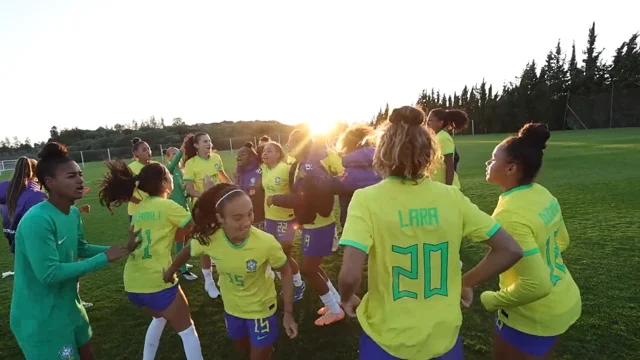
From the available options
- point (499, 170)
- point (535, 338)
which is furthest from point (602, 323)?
point (499, 170)

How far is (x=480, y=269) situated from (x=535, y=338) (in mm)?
789

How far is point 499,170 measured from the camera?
2.36 m

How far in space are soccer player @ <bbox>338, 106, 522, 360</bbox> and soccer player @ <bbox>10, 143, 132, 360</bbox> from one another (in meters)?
1.84

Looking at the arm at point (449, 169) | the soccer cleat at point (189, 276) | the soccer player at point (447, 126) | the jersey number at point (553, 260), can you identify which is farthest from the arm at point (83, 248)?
the arm at point (449, 169)

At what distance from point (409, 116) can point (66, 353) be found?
2620 mm

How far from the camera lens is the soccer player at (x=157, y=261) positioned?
124 inches

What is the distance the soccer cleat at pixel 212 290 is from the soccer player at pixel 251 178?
4.57 ft

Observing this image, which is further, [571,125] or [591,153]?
[571,125]

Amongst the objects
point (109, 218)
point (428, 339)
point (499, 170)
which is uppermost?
point (499, 170)

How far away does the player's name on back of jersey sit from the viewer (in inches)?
67.3

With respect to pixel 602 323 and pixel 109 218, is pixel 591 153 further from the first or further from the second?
pixel 109 218

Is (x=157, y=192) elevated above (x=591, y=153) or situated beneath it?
elevated above

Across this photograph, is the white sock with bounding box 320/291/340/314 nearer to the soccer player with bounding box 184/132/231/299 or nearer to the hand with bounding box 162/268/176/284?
the hand with bounding box 162/268/176/284

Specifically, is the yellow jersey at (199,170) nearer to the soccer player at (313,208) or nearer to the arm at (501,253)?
the soccer player at (313,208)
